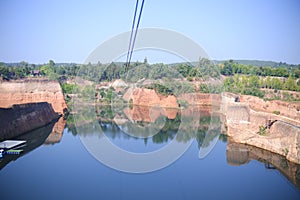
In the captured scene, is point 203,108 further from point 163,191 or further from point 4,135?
point 163,191

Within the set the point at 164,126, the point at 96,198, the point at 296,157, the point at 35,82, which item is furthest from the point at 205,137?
the point at 35,82

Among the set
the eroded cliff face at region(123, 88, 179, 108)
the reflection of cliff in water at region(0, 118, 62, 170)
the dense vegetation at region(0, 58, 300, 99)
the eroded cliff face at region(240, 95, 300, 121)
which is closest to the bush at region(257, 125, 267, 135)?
the eroded cliff face at region(240, 95, 300, 121)

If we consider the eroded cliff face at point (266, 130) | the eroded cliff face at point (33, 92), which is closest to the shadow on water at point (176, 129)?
the eroded cliff face at point (266, 130)

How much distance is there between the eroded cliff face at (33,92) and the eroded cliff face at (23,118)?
76.3 inches

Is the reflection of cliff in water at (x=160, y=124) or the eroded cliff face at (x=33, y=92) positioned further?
the eroded cliff face at (x=33, y=92)

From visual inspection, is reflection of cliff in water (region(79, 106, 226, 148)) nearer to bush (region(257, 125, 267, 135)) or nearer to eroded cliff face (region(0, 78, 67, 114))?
bush (region(257, 125, 267, 135))

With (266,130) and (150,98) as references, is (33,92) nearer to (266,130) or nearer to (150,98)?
(150,98)

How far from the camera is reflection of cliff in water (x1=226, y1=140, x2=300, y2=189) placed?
27.3ft

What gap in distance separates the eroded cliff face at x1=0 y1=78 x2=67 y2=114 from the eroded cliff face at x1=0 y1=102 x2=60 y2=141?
194 cm

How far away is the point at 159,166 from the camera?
7.96 meters

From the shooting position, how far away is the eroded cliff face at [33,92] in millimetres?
17203

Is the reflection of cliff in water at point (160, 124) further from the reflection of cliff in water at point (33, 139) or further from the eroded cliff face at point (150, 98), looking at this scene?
the reflection of cliff in water at point (33, 139)

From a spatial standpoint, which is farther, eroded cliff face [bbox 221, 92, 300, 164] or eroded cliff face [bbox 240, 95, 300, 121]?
eroded cliff face [bbox 240, 95, 300, 121]

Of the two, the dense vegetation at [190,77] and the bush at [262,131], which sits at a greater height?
the dense vegetation at [190,77]
